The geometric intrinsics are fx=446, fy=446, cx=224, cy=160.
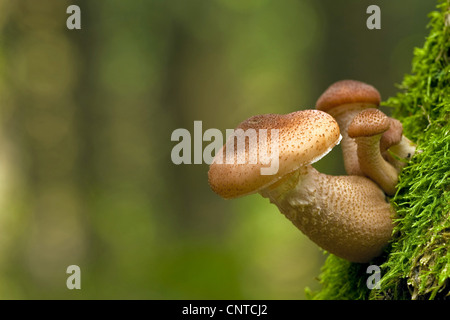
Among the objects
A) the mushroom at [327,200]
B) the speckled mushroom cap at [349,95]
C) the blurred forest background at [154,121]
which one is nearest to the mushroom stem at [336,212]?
the mushroom at [327,200]

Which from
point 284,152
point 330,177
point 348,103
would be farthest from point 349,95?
point 284,152

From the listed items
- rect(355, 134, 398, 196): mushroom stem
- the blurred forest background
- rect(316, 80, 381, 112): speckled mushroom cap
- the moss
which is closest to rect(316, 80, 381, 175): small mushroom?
rect(316, 80, 381, 112): speckled mushroom cap

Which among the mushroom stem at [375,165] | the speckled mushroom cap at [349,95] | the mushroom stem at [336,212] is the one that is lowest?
the mushroom stem at [336,212]

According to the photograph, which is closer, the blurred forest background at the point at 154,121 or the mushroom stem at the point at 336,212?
the mushroom stem at the point at 336,212

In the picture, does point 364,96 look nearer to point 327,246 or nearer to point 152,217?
point 327,246

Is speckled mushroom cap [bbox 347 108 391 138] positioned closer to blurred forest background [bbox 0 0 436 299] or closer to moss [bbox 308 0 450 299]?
moss [bbox 308 0 450 299]

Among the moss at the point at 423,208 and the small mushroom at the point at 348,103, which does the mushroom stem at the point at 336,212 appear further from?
the small mushroom at the point at 348,103
